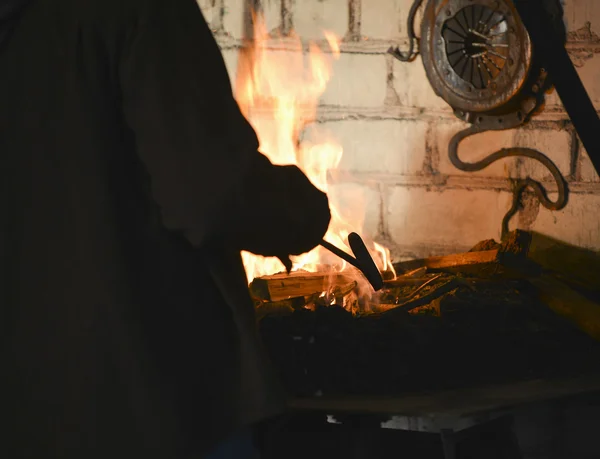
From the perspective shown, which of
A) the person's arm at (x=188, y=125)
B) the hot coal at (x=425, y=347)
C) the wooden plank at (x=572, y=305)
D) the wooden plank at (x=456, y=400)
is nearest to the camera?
the person's arm at (x=188, y=125)

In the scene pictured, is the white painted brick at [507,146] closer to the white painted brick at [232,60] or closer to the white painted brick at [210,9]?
the white painted brick at [232,60]

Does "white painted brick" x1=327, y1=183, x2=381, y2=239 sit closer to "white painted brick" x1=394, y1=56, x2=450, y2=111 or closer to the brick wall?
the brick wall

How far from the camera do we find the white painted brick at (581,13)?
98.6 inches

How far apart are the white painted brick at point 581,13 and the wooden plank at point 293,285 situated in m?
1.04

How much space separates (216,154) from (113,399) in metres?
0.40

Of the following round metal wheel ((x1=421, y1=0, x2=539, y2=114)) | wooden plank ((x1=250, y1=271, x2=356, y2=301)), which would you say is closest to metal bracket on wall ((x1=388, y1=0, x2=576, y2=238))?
round metal wheel ((x1=421, y1=0, x2=539, y2=114))

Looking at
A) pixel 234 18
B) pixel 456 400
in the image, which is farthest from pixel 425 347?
pixel 234 18

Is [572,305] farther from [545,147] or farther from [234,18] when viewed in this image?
[234,18]

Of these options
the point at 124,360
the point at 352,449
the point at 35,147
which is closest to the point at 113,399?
the point at 124,360

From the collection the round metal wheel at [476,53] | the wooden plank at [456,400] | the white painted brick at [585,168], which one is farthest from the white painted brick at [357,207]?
the wooden plank at [456,400]

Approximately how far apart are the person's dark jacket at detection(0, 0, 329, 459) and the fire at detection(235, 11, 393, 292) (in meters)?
1.71

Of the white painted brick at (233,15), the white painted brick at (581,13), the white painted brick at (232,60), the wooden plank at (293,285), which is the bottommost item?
the wooden plank at (293,285)

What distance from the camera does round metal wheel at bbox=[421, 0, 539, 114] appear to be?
8.31 ft

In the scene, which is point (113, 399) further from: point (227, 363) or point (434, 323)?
point (434, 323)
